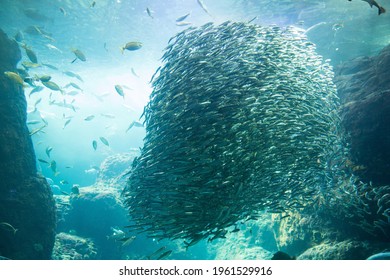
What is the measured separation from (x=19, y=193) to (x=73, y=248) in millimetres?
4061

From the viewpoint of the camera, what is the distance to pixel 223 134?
4598 millimetres

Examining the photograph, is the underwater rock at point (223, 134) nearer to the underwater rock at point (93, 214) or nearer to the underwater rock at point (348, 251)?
the underwater rock at point (348, 251)

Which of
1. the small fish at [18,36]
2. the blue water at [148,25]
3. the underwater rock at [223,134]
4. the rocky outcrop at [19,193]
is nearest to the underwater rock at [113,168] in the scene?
the blue water at [148,25]

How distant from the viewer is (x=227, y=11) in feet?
48.9

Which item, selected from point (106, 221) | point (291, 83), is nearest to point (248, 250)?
point (106, 221)

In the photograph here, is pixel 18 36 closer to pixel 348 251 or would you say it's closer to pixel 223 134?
pixel 223 134

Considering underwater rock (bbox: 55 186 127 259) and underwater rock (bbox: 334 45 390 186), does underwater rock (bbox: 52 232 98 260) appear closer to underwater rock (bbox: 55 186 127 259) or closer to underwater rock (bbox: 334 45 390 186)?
underwater rock (bbox: 55 186 127 259)

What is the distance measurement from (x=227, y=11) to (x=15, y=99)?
41.7ft

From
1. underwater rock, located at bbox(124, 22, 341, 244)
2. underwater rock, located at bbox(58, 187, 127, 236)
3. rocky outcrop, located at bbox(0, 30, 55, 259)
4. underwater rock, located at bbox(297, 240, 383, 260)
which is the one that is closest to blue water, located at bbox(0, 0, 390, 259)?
underwater rock, located at bbox(58, 187, 127, 236)

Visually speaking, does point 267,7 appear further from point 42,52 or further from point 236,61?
point 42,52

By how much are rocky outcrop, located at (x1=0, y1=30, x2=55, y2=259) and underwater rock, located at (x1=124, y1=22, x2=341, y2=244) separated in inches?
178

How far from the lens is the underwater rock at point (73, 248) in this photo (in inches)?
373

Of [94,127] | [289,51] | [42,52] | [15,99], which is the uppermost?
[289,51]

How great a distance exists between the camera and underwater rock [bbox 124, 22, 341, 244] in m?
4.54
